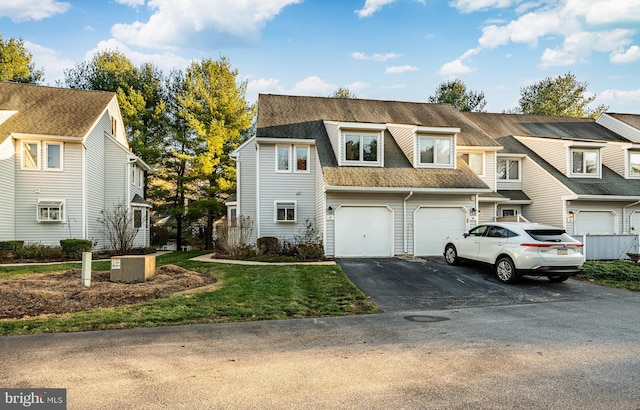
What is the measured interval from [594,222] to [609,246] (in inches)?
192

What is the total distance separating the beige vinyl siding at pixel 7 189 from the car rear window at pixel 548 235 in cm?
2076

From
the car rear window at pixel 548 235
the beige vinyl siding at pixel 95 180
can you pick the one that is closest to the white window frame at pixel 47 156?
the beige vinyl siding at pixel 95 180

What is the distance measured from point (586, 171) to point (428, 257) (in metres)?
11.7

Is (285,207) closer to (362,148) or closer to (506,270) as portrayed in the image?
(362,148)

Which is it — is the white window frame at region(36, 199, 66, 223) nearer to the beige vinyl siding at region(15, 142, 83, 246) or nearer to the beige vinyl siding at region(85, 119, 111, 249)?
the beige vinyl siding at region(15, 142, 83, 246)

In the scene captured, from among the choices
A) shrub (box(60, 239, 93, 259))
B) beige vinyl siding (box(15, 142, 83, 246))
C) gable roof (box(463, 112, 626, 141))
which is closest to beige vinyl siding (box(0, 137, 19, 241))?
beige vinyl siding (box(15, 142, 83, 246))

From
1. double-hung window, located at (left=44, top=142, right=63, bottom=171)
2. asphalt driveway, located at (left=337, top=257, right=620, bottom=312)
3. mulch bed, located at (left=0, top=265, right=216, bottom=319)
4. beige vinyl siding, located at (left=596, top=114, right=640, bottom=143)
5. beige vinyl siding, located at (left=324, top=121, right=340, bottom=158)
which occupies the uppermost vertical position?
beige vinyl siding, located at (left=596, top=114, right=640, bottom=143)

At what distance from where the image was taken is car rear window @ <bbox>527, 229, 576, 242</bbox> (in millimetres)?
10898

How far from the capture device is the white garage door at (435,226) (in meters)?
17.7

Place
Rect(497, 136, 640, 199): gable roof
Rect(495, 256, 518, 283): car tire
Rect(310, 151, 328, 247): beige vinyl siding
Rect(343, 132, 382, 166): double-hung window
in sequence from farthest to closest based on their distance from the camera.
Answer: Rect(497, 136, 640, 199): gable roof < Rect(343, 132, 382, 166): double-hung window < Rect(310, 151, 328, 247): beige vinyl siding < Rect(495, 256, 518, 283): car tire

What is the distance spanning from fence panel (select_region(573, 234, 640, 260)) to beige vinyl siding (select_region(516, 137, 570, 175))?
226 inches

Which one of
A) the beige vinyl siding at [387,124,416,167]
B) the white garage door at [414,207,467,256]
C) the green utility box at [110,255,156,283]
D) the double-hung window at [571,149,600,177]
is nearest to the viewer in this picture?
the green utility box at [110,255,156,283]

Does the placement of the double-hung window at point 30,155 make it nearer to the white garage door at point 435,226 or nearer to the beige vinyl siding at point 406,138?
the beige vinyl siding at point 406,138

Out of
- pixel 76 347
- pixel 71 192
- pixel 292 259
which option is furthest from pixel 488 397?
pixel 71 192
